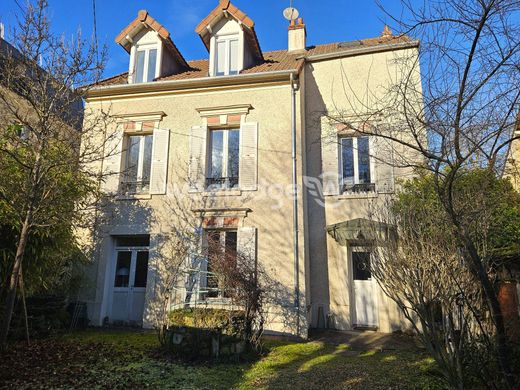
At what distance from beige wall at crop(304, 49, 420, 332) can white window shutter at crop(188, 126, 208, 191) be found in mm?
2681

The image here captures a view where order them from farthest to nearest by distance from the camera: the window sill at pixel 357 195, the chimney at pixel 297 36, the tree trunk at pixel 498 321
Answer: the chimney at pixel 297 36 → the window sill at pixel 357 195 → the tree trunk at pixel 498 321

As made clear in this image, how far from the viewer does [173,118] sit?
1016 cm

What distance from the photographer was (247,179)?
9.38 m

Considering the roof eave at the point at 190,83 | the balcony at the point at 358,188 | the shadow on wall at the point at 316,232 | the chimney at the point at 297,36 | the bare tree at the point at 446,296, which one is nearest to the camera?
the bare tree at the point at 446,296

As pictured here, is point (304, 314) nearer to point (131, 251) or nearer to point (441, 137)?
point (131, 251)

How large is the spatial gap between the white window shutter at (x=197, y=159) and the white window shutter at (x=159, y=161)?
0.66 metres

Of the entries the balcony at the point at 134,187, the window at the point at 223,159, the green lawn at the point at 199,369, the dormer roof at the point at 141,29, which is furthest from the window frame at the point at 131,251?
the dormer roof at the point at 141,29

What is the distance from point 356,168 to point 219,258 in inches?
178

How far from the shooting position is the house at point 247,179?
29.2 feet

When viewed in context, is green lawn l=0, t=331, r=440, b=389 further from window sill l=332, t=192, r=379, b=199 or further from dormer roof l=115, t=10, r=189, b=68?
dormer roof l=115, t=10, r=189, b=68

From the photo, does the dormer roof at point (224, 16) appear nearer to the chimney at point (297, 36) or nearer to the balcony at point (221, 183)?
the chimney at point (297, 36)

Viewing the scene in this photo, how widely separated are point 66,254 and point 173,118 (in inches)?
169

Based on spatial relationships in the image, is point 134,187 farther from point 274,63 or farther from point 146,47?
point 274,63

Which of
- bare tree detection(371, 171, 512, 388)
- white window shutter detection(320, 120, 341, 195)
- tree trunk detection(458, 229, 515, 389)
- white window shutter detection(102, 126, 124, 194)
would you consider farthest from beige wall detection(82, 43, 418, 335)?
tree trunk detection(458, 229, 515, 389)
